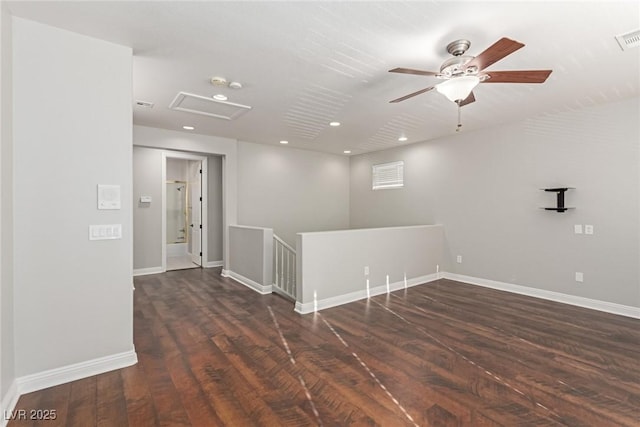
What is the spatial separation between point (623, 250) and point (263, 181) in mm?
5608

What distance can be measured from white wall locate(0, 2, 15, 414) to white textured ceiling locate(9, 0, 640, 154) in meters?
0.34

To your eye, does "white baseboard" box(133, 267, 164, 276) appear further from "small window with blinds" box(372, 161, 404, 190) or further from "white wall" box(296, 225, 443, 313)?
"small window with blinds" box(372, 161, 404, 190)

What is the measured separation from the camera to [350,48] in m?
Answer: 2.54

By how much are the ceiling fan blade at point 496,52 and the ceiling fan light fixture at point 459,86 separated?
10 cm

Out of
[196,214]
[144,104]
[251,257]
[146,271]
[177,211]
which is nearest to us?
[144,104]

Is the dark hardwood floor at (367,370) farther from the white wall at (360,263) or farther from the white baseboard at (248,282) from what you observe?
the white baseboard at (248,282)

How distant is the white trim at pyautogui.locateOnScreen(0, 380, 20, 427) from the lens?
1.85 metres

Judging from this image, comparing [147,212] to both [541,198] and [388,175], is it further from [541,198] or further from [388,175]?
[541,198]

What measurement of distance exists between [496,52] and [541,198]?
335 cm

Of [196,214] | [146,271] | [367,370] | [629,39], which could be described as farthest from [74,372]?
[196,214]

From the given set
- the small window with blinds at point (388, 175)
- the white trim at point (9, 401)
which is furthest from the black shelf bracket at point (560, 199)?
the white trim at point (9, 401)

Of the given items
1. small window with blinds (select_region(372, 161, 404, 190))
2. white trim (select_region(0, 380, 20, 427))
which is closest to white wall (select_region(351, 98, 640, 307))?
small window with blinds (select_region(372, 161, 404, 190))

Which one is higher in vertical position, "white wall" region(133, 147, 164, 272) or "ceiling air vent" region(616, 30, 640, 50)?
"ceiling air vent" region(616, 30, 640, 50)

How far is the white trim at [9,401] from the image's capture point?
1.85 metres
